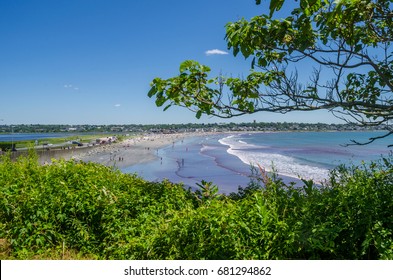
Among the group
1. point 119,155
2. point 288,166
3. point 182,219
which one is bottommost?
point 119,155

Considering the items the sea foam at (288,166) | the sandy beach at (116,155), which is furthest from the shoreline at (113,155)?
the sea foam at (288,166)

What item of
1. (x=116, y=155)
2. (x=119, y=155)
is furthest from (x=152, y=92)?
(x=119, y=155)

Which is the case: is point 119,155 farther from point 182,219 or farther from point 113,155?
point 182,219

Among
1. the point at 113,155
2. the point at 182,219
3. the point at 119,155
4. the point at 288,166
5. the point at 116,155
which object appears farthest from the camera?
the point at 119,155

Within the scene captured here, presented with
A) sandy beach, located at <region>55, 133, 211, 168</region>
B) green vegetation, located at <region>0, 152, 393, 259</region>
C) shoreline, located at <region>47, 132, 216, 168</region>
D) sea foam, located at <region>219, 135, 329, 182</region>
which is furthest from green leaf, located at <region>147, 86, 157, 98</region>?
sandy beach, located at <region>55, 133, 211, 168</region>

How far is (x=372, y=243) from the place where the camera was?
382 centimetres

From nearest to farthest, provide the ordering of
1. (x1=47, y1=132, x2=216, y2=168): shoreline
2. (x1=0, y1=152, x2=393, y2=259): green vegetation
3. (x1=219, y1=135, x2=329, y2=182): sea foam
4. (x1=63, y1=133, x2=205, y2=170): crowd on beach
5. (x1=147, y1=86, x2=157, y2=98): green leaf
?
1. (x1=0, y1=152, x2=393, y2=259): green vegetation
2. (x1=147, y1=86, x2=157, y2=98): green leaf
3. (x1=219, y1=135, x2=329, y2=182): sea foam
4. (x1=47, y1=132, x2=216, y2=168): shoreline
5. (x1=63, y1=133, x2=205, y2=170): crowd on beach

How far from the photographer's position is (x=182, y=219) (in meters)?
4.57

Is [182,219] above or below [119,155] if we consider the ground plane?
above

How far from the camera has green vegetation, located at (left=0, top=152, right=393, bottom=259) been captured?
3818mm

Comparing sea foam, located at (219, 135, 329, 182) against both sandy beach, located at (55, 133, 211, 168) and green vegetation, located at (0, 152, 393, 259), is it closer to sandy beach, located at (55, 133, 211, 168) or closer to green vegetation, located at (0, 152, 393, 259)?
green vegetation, located at (0, 152, 393, 259)

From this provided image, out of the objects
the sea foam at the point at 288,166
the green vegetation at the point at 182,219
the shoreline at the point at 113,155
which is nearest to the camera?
the green vegetation at the point at 182,219

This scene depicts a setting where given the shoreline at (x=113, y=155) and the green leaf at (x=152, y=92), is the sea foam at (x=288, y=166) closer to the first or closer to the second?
the green leaf at (x=152, y=92)

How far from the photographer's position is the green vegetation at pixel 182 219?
3818 millimetres
